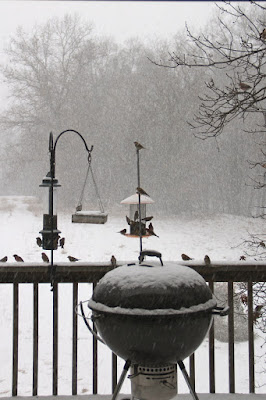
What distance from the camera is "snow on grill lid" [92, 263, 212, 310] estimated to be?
74.7 inches

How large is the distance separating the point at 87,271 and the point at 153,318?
2.93 feet

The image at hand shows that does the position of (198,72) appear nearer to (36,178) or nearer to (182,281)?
(36,178)

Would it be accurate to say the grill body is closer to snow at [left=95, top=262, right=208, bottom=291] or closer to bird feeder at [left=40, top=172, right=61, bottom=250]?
snow at [left=95, top=262, right=208, bottom=291]

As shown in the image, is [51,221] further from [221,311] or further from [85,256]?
[85,256]

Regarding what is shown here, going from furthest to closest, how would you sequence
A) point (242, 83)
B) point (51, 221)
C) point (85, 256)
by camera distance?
point (85, 256) < point (242, 83) < point (51, 221)

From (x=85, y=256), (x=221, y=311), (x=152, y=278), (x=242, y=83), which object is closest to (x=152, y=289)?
(x=152, y=278)

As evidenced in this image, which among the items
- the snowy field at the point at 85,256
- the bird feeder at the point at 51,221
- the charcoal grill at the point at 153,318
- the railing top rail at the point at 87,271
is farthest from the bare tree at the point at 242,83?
the bird feeder at the point at 51,221

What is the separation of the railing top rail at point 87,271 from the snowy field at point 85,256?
8.04 ft

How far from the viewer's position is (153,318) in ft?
6.12

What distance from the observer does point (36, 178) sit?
2045 centimetres

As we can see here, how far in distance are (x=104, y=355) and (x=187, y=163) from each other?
42.2ft

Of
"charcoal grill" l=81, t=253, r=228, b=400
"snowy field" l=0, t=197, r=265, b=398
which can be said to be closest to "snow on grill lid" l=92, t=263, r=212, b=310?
"charcoal grill" l=81, t=253, r=228, b=400

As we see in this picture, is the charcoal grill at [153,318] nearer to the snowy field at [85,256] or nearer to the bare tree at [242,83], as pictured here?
the bare tree at [242,83]

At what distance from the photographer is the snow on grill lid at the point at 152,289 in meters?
1.90
